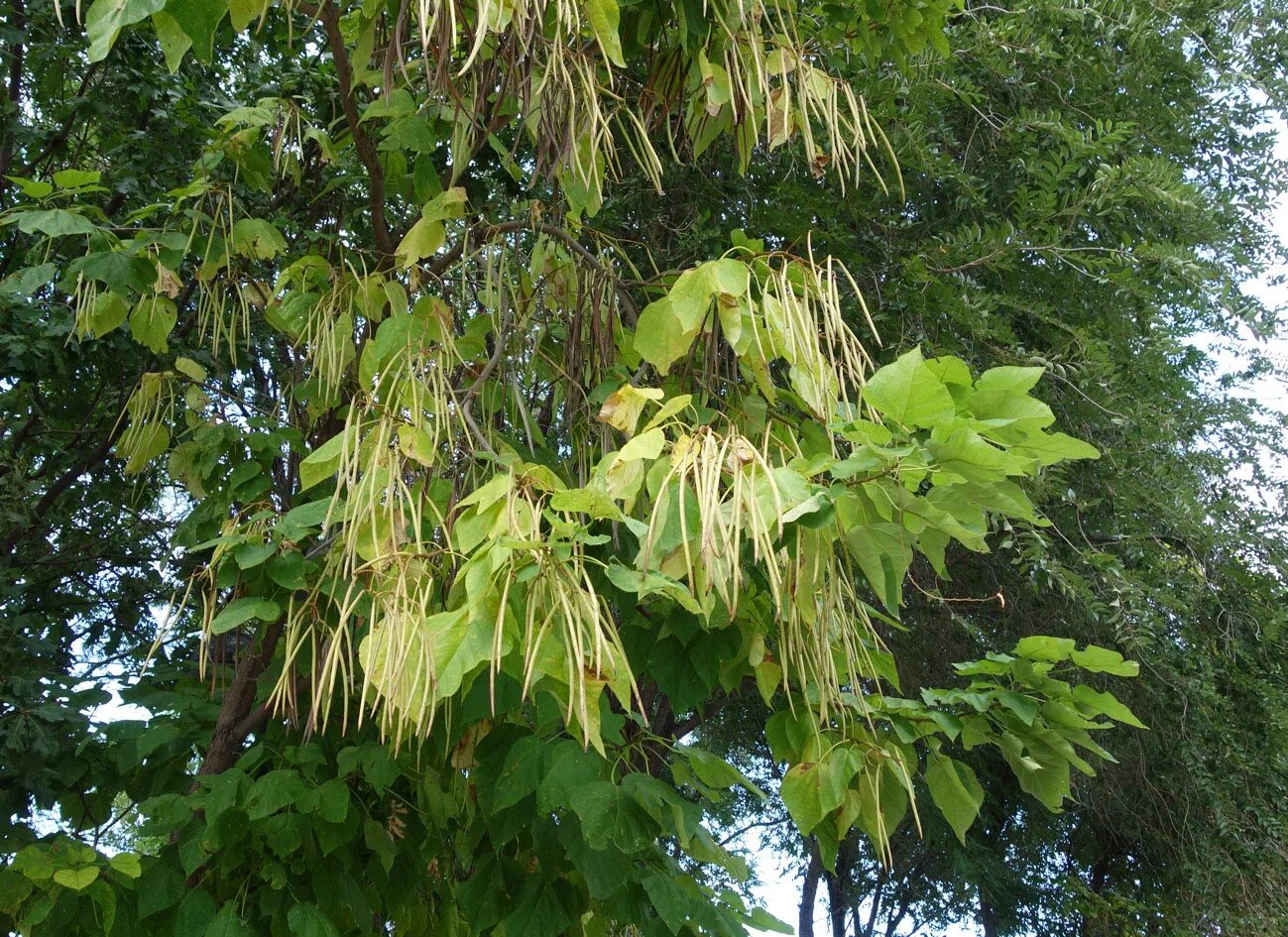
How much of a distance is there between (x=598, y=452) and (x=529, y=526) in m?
0.68

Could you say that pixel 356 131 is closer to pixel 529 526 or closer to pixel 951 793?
pixel 529 526

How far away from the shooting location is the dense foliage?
1367 millimetres

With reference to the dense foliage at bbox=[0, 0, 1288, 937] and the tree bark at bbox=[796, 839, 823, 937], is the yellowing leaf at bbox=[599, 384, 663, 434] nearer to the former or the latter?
the dense foliage at bbox=[0, 0, 1288, 937]

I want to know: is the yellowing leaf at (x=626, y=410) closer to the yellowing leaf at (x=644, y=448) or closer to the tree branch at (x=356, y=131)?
the yellowing leaf at (x=644, y=448)

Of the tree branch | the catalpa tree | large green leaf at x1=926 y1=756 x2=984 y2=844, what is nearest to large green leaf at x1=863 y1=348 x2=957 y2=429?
the catalpa tree

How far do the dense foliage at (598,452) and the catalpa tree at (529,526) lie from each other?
10 mm

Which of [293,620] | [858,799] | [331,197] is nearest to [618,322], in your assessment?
[293,620]

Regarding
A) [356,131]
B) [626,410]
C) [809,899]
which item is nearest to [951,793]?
[626,410]

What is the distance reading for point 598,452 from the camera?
2.02m

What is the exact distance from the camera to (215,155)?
2150 mm

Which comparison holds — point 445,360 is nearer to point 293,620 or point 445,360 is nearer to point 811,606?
point 293,620

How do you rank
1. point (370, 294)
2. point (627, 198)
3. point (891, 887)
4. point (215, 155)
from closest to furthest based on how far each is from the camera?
point (370, 294) → point (215, 155) → point (627, 198) → point (891, 887)

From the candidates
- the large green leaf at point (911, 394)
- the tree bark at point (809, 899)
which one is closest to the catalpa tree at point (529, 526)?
the large green leaf at point (911, 394)

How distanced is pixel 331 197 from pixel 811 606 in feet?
6.27
